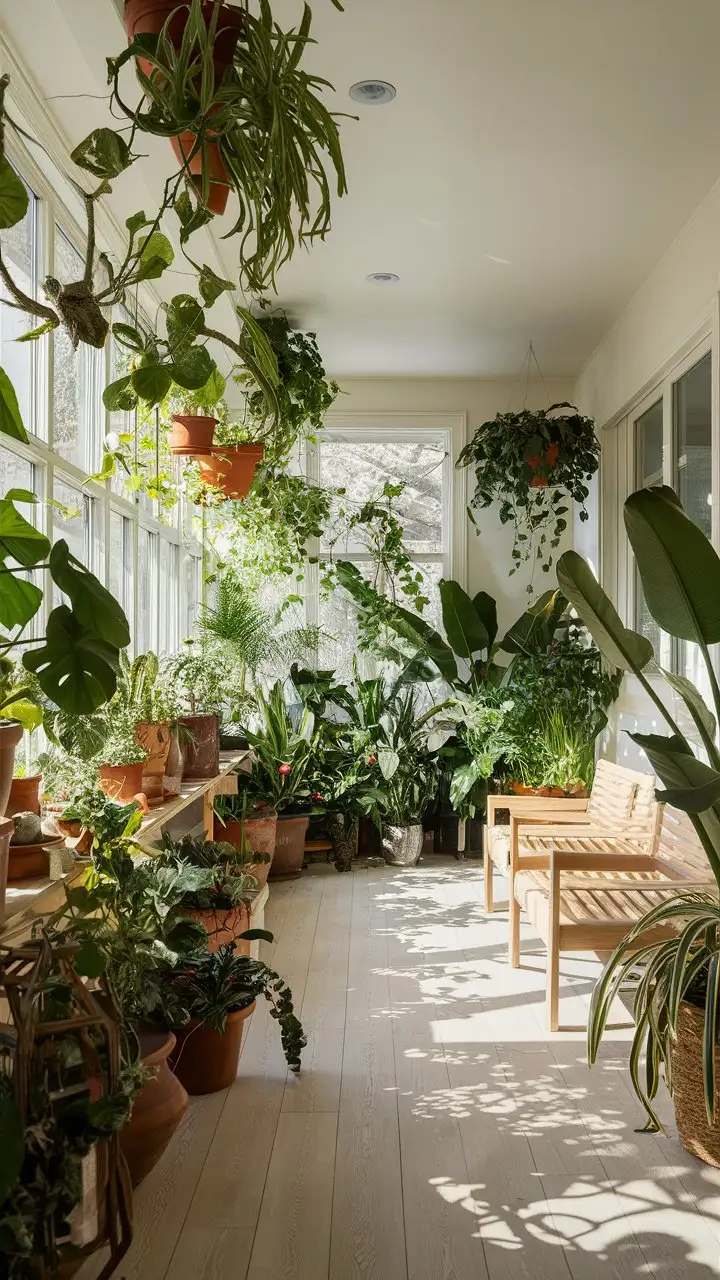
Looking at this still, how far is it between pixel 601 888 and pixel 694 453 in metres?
2.08

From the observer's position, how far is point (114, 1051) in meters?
1.47

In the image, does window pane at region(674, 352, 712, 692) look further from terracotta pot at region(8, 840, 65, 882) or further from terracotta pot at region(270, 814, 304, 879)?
terracotta pot at region(8, 840, 65, 882)

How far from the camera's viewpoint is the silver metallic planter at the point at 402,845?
236 inches

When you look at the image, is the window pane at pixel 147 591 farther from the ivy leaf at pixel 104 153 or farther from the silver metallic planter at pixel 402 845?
the ivy leaf at pixel 104 153

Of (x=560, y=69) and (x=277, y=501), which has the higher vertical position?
(x=560, y=69)

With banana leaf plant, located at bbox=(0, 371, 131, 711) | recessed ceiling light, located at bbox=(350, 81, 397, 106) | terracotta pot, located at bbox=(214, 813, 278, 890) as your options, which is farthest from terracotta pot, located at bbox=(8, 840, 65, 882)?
terracotta pot, located at bbox=(214, 813, 278, 890)

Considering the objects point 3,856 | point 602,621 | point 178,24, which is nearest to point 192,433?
point 602,621

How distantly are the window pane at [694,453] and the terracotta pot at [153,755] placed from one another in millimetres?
2176

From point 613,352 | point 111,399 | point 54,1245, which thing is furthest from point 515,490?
point 54,1245

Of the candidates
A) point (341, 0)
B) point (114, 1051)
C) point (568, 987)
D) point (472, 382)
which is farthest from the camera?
point (472, 382)

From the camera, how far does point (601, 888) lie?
3295 millimetres

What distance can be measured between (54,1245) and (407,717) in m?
4.79

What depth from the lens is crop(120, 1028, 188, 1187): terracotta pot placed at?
87.7 inches

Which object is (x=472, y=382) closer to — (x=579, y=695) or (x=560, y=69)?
(x=579, y=695)
